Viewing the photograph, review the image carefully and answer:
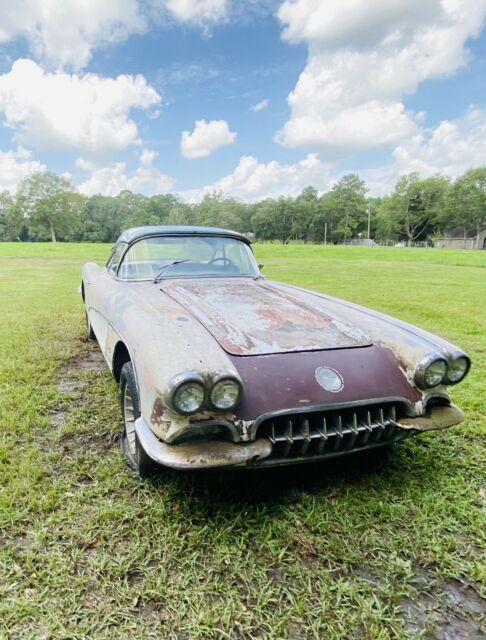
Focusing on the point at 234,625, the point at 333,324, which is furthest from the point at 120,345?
the point at 234,625

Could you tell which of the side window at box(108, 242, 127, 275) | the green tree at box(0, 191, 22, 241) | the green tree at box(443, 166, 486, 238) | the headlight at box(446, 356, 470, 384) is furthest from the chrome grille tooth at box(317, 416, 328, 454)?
the green tree at box(443, 166, 486, 238)

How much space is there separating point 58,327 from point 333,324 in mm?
4641

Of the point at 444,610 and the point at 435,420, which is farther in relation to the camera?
the point at 435,420

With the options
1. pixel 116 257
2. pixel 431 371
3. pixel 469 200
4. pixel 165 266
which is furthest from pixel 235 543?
pixel 469 200

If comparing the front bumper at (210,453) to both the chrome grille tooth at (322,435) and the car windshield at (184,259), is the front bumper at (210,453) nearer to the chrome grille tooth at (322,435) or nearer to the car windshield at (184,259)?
the chrome grille tooth at (322,435)

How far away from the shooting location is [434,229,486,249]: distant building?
58.3 metres

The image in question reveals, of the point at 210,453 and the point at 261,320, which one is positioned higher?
the point at 261,320

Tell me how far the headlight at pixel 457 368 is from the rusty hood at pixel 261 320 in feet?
1.58

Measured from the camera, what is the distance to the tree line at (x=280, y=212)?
2074 inches

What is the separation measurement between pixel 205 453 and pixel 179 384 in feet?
1.12

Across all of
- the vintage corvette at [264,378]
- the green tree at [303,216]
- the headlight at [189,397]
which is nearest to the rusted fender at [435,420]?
the vintage corvette at [264,378]

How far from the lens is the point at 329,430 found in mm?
1905

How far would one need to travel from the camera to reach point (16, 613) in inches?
56.9

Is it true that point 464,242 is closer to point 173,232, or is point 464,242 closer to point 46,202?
point 46,202
